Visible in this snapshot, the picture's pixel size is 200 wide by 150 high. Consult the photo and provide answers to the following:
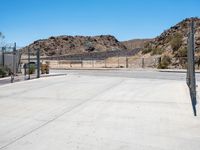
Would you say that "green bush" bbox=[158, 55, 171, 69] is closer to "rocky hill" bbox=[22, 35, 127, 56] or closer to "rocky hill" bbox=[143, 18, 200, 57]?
"rocky hill" bbox=[143, 18, 200, 57]

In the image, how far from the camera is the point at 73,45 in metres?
167

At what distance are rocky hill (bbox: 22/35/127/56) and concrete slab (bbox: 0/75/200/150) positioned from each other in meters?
A: 144

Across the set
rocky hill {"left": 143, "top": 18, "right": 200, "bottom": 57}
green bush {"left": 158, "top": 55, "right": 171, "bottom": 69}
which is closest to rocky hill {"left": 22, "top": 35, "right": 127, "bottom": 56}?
rocky hill {"left": 143, "top": 18, "right": 200, "bottom": 57}

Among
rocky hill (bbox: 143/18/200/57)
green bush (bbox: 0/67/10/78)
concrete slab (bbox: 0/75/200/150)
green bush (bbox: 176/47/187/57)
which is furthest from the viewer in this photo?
rocky hill (bbox: 143/18/200/57)

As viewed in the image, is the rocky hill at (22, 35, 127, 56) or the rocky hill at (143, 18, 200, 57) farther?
the rocky hill at (22, 35, 127, 56)

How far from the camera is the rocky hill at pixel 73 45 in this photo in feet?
531

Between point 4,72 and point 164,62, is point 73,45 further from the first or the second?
point 4,72

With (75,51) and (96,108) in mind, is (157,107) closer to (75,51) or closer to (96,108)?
(96,108)

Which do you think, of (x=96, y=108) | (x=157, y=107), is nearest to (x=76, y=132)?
(x=96, y=108)

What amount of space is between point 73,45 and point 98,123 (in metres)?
157

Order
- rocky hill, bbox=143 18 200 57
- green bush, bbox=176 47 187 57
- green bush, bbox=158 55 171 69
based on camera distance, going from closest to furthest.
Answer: green bush, bbox=158 55 171 69 → green bush, bbox=176 47 187 57 → rocky hill, bbox=143 18 200 57

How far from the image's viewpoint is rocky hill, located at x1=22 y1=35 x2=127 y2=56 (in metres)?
162

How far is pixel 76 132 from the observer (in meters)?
9.43

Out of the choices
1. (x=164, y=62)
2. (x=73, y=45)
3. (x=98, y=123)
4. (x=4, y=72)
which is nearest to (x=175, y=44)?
(x=164, y=62)
